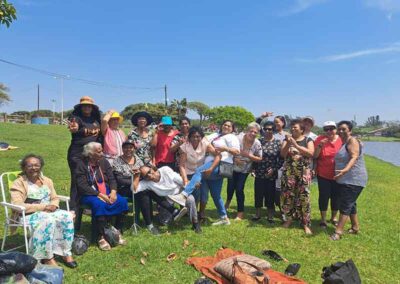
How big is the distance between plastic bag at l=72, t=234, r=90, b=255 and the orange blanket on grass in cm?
147

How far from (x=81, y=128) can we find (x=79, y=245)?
6.06 feet

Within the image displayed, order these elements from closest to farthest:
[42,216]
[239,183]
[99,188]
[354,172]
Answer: [42,216] → [99,188] → [354,172] → [239,183]

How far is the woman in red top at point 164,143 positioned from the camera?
20.9 feet

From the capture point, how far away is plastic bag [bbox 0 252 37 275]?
3254 mm

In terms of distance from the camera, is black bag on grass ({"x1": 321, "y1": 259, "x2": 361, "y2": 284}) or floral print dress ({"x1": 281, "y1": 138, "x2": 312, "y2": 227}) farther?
floral print dress ({"x1": 281, "y1": 138, "x2": 312, "y2": 227})

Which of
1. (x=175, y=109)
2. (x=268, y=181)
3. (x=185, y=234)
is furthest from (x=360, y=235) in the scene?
(x=175, y=109)

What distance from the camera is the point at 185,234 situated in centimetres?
577

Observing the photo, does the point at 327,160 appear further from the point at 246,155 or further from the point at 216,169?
the point at 216,169

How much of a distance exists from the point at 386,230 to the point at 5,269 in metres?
6.29

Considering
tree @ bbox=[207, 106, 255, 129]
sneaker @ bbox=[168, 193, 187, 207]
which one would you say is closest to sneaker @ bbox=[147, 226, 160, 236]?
sneaker @ bbox=[168, 193, 187, 207]

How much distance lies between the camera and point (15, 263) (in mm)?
3322

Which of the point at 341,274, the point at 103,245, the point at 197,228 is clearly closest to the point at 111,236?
the point at 103,245

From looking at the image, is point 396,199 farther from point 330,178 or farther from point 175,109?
point 175,109

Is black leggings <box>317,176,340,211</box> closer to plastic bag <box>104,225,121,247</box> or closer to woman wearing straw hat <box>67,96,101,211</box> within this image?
plastic bag <box>104,225,121,247</box>
